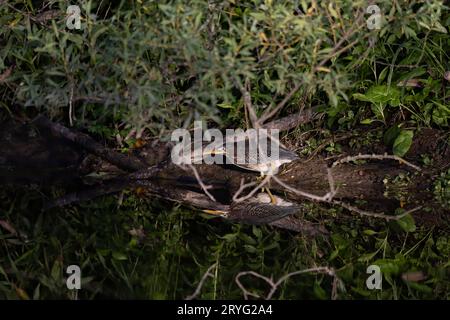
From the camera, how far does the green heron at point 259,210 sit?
6.03 meters

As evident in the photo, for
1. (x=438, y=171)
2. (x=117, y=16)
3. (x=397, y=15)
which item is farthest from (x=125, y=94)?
(x=438, y=171)

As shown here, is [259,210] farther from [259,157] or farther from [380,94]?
[380,94]

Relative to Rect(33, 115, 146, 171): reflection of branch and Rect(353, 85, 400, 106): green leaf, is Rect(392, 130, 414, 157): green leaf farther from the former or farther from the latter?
Rect(33, 115, 146, 171): reflection of branch

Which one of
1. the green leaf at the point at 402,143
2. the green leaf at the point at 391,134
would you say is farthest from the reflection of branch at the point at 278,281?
the green leaf at the point at 391,134

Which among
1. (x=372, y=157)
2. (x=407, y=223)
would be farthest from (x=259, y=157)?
(x=407, y=223)

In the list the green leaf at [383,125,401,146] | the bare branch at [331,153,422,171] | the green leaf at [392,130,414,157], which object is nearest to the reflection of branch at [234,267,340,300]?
the bare branch at [331,153,422,171]

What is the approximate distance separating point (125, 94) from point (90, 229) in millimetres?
910

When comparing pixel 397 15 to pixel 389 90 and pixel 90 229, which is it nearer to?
pixel 389 90

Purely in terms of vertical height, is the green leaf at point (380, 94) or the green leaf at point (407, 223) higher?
the green leaf at point (380, 94)

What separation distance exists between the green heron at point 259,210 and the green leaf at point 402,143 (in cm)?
86

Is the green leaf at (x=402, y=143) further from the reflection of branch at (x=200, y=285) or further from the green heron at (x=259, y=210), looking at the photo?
the reflection of branch at (x=200, y=285)

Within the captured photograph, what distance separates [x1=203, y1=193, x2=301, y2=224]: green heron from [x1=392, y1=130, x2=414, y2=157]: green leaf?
2.83ft
